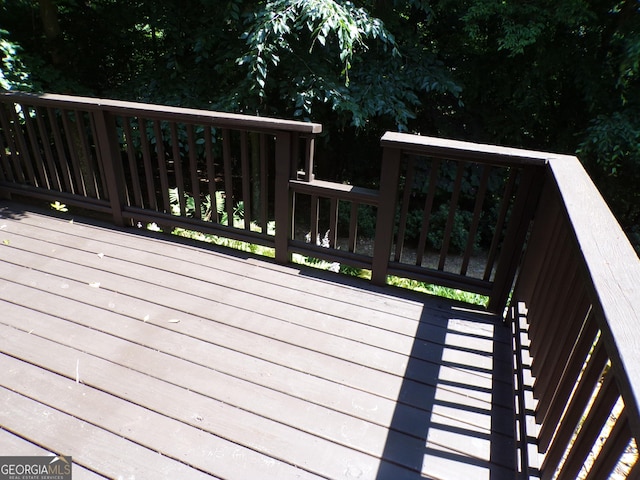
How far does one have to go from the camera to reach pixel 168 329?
2.14 m

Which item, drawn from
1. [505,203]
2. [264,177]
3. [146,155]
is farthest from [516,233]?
[146,155]

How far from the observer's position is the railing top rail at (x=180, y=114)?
2453 mm

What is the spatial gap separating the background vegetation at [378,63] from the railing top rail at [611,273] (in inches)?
116

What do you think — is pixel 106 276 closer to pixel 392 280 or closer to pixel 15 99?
pixel 15 99

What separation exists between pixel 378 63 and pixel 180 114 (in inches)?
121

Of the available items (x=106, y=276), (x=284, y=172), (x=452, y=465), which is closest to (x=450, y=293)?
(x=284, y=172)

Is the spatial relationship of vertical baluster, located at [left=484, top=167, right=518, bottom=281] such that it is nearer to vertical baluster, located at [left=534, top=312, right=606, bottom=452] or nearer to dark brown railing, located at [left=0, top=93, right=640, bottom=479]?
dark brown railing, located at [left=0, top=93, right=640, bottom=479]

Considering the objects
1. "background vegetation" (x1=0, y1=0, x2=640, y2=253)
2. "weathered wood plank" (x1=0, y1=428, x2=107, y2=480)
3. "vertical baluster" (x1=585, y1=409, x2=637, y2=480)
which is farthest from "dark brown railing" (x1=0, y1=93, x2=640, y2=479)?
"background vegetation" (x1=0, y1=0, x2=640, y2=253)

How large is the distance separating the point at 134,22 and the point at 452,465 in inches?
257

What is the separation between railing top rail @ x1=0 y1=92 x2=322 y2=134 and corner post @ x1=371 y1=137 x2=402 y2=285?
449 millimetres

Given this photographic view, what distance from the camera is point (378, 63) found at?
5.01 m

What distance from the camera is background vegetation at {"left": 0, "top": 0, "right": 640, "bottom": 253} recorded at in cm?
453

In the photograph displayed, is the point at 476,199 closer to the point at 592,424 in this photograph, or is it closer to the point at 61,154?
the point at 592,424

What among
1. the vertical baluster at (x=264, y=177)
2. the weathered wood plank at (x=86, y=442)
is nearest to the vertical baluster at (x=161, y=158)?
the vertical baluster at (x=264, y=177)
